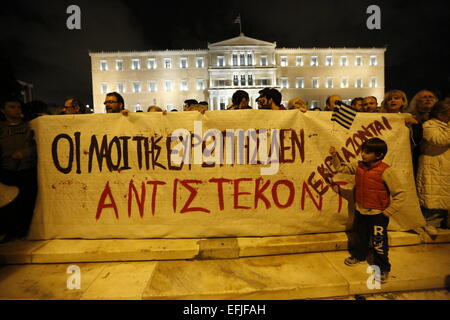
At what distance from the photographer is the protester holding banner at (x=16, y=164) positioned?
9.37 ft

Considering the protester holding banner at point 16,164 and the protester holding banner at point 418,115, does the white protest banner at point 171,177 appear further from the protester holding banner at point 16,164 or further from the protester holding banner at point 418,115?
the protester holding banner at point 418,115

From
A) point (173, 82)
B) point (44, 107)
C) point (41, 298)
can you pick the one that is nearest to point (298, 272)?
point (41, 298)

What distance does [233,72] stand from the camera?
49.9 m

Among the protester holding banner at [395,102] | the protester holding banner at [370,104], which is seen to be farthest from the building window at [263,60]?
the protester holding banner at [395,102]

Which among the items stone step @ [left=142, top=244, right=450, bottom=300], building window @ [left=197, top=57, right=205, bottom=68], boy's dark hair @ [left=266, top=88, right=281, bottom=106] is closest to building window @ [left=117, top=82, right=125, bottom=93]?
building window @ [left=197, top=57, right=205, bottom=68]

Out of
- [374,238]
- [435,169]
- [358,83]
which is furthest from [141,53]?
[374,238]

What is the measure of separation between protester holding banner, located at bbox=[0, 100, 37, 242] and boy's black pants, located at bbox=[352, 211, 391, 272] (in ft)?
12.5

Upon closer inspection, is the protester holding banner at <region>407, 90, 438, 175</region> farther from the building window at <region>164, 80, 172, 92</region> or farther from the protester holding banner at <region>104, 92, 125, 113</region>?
the building window at <region>164, 80, 172, 92</region>

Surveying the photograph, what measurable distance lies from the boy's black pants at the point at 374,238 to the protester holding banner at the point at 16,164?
12.5ft

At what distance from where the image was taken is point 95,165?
117 inches

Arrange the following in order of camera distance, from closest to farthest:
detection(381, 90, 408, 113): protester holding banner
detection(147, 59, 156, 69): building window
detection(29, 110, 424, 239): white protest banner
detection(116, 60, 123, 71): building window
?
1. detection(29, 110, 424, 239): white protest banner
2. detection(381, 90, 408, 113): protester holding banner
3. detection(116, 60, 123, 71): building window
4. detection(147, 59, 156, 69): building window

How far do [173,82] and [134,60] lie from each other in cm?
876

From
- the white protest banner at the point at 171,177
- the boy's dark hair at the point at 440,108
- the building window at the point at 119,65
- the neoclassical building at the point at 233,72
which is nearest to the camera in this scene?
the boy's dark hair at the point at 440,108

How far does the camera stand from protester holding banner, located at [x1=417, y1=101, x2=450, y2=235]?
282cm
